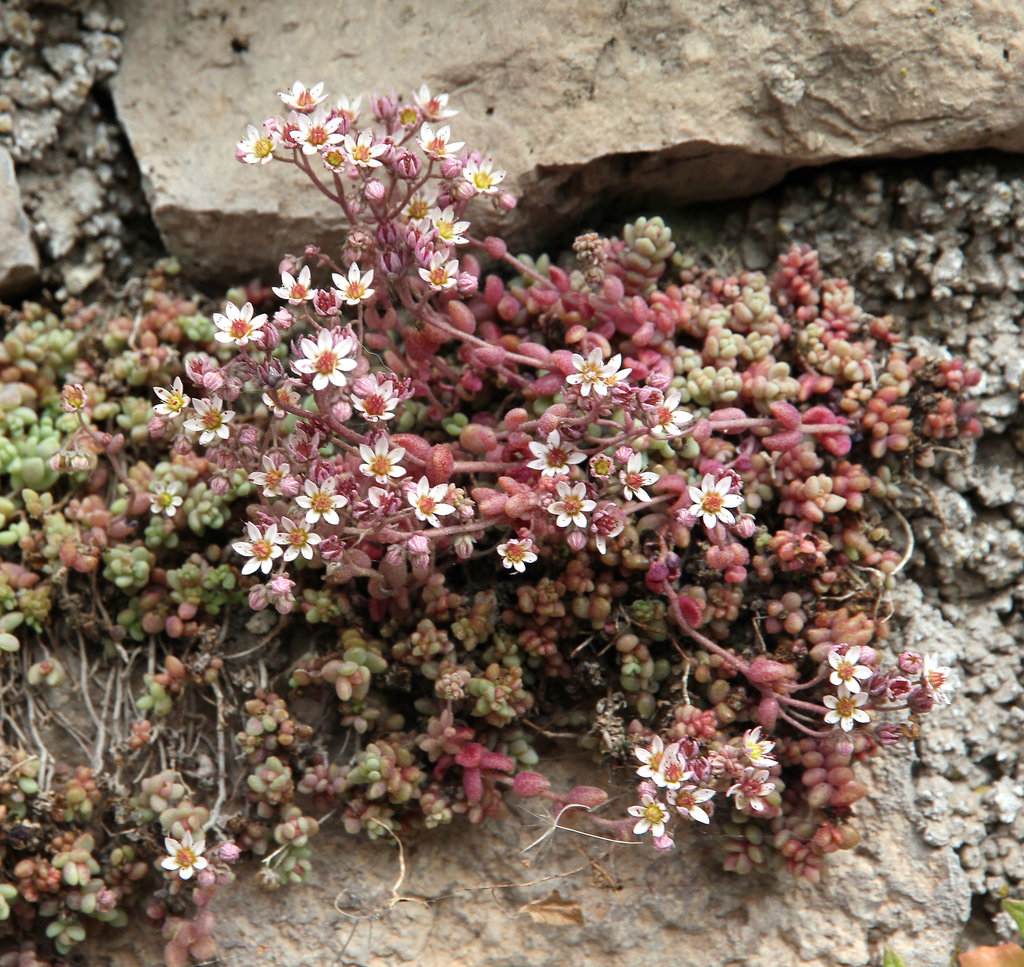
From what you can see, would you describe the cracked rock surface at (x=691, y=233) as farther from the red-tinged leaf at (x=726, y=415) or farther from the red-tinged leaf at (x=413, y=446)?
the red-tinged leaf at (x=413, y=446)

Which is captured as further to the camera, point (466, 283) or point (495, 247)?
point (495, 247)

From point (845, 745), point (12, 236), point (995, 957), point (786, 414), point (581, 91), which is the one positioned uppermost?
point (581, 91)

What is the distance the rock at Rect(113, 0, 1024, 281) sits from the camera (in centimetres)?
333

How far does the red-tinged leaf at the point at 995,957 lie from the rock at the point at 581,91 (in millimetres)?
2607

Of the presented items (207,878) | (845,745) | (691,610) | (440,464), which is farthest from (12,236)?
(845,745)

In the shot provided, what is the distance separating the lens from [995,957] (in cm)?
306

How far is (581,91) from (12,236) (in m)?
2.11

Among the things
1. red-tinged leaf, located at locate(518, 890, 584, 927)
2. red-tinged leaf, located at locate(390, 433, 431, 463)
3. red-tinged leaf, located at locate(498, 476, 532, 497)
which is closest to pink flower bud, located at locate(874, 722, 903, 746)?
red-tinged leaf, located at locate(518, 890, 584, 927)

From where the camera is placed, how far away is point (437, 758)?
305 centimetres

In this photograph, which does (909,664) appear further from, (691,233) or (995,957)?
(691,233)

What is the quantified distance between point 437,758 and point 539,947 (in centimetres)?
69

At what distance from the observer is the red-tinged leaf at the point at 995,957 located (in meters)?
3.04

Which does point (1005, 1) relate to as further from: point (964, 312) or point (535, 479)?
point (535, 479)

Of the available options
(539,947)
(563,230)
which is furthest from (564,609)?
(563,230)
